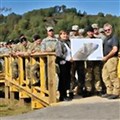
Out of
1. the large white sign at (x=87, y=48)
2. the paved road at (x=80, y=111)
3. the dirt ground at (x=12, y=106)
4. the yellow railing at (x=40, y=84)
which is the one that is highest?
the large white sign at (x=87, y=48)

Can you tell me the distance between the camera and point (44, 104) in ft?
34.4

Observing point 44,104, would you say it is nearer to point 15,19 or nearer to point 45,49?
point 45,49

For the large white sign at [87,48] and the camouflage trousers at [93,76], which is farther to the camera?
the camouflage trousers at [93,76]

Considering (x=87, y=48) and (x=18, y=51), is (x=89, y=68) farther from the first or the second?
(x=18, y=51)

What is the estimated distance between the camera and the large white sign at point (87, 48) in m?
10.3

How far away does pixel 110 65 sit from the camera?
396 inches

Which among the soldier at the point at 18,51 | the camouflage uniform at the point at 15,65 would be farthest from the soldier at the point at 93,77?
the camouflage uniform at the point at 15,65

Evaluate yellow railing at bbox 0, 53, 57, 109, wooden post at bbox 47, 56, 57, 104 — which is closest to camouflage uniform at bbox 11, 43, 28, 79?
yellow railing at bbox 0, 53, 57, 109

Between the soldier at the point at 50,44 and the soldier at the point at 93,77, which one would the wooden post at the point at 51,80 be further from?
the soldier at the point at 93,77

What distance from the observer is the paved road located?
26.3ft

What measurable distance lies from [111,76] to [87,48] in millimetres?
845

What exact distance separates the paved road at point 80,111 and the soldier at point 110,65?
0.40m

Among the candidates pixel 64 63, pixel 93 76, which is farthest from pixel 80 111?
pixel 93 76

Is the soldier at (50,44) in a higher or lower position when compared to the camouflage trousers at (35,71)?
higher
